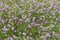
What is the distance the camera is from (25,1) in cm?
825

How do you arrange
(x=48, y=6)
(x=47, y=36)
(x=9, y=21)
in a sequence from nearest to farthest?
1. (x=47, y=36)
2. (x=9, y=21)
3. (x=48, y=6)

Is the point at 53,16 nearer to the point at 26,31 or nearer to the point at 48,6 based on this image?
the point at 48,6

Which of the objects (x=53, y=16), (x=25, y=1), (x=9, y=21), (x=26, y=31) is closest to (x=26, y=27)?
(x=26, y=31)

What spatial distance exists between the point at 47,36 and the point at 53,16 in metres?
1.07

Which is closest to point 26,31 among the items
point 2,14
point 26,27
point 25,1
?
point 26,27

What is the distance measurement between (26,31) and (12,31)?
44 cm

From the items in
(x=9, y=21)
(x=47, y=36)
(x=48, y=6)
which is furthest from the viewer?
(x=48, y=6)

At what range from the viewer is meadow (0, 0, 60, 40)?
6.69 m

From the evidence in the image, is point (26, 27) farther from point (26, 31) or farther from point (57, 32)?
point (57, 32)

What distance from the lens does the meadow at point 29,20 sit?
669cm

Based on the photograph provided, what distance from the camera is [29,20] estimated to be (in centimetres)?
706

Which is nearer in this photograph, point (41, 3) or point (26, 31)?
point (26, 31)

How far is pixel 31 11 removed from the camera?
7441mm

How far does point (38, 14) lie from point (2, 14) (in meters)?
1.21
